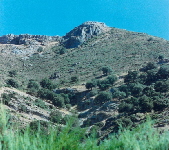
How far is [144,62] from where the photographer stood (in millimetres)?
54500

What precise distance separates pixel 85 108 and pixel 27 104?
11.7m

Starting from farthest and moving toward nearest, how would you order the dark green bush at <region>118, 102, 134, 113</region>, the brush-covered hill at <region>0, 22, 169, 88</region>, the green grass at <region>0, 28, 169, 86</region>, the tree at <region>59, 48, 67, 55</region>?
1. the tree at <region>59, 48, 67, 55</region>
2. the brush-covered hill at <region>0, 22, 169, 88</region>
3. the green grass at <region>0, 28, 169, 86</region>
4. the dark green bush at <region>118, 102, 134, 113</region>

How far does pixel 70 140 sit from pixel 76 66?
60.1 meters

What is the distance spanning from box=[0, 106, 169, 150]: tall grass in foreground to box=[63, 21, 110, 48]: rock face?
78.1 m

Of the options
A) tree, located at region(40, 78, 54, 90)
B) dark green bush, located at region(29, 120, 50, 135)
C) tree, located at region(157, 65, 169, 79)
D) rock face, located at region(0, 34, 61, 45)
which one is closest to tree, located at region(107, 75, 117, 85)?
tree, located at region(157, 65, 169, 79)

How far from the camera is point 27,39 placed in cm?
9469

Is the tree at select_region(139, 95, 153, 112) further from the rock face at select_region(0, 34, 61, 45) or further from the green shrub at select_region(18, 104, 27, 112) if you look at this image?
the rock face at select_region(0, 34, 61, 45)

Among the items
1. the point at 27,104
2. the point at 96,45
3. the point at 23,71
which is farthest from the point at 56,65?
the point at 27,104

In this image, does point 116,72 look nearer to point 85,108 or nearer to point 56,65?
point 85,108

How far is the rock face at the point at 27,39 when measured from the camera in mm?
92875

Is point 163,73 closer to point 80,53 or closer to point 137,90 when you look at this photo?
point 137,90

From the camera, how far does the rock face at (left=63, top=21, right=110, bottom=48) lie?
3312 inches

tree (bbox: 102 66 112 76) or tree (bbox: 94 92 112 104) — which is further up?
tree (bbox: 102 66 112 76)

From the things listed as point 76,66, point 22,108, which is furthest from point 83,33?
point 22,108
